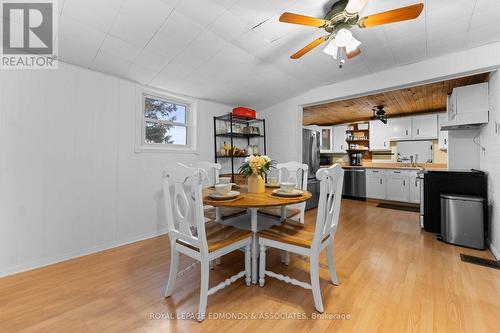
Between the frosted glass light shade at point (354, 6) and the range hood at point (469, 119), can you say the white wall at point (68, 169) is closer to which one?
the frosted glass light shade at point (354, 6)

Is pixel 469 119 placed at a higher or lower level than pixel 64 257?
higher

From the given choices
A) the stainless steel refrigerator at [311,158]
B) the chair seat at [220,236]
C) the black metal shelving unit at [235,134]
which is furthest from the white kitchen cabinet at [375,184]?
the chair seat at [220,236]

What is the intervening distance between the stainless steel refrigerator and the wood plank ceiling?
0.61 metres

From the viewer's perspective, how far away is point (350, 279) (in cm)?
193

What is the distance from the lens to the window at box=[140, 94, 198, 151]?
10.0ft

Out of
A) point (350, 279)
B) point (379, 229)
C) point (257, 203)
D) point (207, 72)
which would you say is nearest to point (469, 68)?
point (379, 229)

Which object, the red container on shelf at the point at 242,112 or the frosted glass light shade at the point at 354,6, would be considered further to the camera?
the red container on shelf at the point at 242,112

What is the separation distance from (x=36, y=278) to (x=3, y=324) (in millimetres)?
620

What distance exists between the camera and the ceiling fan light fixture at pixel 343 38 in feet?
5.54

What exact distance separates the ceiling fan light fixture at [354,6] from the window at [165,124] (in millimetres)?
2575

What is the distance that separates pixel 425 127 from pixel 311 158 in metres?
2.90

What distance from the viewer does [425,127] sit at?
4988 mm

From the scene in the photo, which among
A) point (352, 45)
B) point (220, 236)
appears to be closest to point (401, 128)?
point (352, 45)

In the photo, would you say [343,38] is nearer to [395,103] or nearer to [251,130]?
[251,130]
